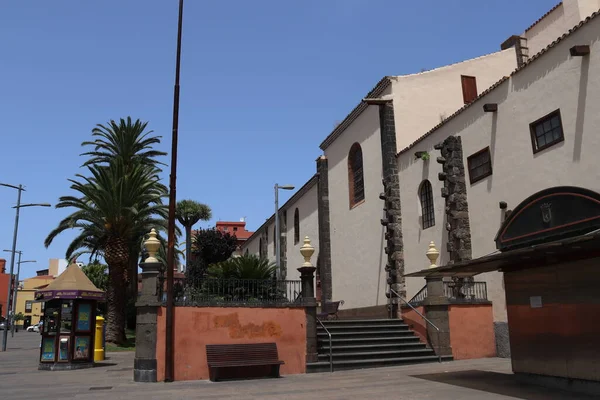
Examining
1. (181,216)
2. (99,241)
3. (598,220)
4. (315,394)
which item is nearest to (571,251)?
(598,220)

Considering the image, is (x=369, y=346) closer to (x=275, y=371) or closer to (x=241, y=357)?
(x=275, y=371)

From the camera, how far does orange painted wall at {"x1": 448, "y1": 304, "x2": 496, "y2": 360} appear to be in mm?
15219

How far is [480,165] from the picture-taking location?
654 inches

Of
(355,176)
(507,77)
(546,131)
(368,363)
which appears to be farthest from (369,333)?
(355,176)

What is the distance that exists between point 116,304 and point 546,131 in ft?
70.3

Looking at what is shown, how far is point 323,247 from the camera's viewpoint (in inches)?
1107

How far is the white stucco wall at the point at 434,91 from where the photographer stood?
21.7m

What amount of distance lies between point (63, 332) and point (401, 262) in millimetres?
12377

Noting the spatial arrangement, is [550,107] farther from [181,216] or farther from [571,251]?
[181,216]

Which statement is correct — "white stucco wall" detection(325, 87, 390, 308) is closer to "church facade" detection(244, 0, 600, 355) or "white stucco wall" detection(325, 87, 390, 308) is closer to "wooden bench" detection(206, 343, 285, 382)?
"church facade" detection(244, 0, 600, 355)

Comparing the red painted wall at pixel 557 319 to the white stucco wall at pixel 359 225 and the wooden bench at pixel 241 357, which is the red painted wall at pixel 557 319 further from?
the white stucco wall at pixel 359 225

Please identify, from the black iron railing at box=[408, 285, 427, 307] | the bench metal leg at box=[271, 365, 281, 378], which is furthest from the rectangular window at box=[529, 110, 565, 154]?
the bench metal leg at box=[271, 365, 281, 378]

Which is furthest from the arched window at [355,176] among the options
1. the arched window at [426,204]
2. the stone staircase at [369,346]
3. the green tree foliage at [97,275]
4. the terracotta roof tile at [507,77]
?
the green tree foliage at [97,275]

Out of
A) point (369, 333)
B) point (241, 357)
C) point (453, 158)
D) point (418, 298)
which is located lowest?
point (241, 357)
